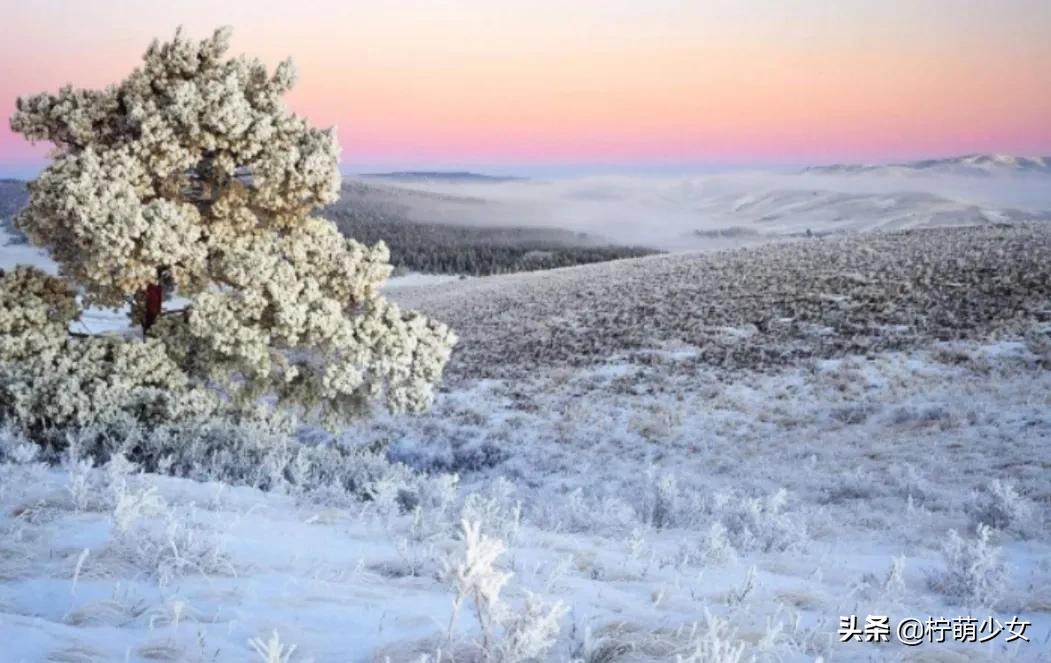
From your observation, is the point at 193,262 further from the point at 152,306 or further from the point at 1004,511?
the point at 1004,511

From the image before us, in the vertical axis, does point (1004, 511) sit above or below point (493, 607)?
below

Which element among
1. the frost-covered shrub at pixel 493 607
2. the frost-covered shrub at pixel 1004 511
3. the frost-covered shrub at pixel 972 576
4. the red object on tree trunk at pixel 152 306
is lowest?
the frost-covered shrub at pixel 1004 511

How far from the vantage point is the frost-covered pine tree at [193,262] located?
10992mm

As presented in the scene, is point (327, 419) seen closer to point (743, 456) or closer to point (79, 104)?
point (79, 104)

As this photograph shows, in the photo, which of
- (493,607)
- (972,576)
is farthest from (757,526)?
(493,607)

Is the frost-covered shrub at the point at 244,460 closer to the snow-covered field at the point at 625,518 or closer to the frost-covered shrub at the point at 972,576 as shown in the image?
the snow-covered field at the point at 625,518

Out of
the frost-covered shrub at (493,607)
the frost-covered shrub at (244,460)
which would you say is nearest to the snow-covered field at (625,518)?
the frost-covered shrub at (493,607)

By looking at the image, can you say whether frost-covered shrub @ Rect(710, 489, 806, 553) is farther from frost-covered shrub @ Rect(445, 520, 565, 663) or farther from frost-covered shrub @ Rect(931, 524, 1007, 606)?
frost-covered shrub @ Rect(445, 520, 565, 663)

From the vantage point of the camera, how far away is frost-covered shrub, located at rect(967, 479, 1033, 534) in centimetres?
912

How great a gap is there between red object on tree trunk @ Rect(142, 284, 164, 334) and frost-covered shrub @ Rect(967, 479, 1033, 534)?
40.5 feet

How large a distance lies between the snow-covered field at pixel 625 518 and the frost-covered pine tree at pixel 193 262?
4.97ft

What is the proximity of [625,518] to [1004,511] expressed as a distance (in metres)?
4.64

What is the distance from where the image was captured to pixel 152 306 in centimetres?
1287

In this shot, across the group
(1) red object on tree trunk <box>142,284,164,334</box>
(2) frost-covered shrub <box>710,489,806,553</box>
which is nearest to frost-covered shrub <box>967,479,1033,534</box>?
(2) frost-covered shrub <box>710,489,806,553</box>
